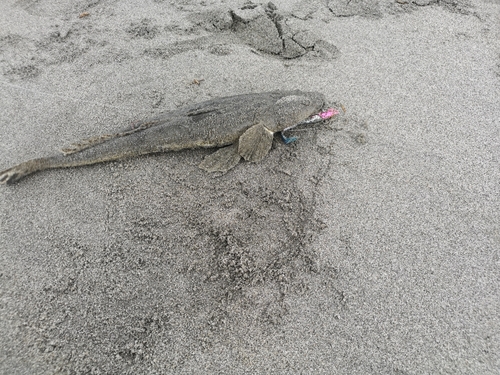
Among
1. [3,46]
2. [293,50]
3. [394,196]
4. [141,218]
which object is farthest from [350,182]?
[3,46]

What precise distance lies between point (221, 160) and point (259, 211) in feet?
2.16

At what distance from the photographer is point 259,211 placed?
2.79m

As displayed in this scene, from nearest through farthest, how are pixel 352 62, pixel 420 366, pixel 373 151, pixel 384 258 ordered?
pixel 420 366 < pixel 384 258 < pixel 373 151 < pixel 352 62

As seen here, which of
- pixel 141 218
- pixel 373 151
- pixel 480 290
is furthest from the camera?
pixel 373 151

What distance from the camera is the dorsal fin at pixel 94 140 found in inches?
122

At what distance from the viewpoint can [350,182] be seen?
118 inches

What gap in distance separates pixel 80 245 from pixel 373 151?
2.65 metres

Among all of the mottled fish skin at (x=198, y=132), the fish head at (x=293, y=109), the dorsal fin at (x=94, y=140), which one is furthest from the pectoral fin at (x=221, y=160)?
the dorsal fin at (x=94, y=140)

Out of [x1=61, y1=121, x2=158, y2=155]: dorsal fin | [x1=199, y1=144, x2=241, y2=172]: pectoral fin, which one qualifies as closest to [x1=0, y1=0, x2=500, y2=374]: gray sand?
[x1=199, y1=144, x2=241, y2=172]: pectoral fin

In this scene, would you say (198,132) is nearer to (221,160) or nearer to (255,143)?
(221,160)

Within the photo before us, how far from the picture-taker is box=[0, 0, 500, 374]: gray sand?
2158 mm

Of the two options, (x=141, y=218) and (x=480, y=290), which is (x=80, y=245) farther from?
(x=480, y=290)

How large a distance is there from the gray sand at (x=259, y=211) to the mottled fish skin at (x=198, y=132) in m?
0.12

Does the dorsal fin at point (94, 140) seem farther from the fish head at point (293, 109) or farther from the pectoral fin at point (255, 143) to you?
the fish head at point (293, 109)
